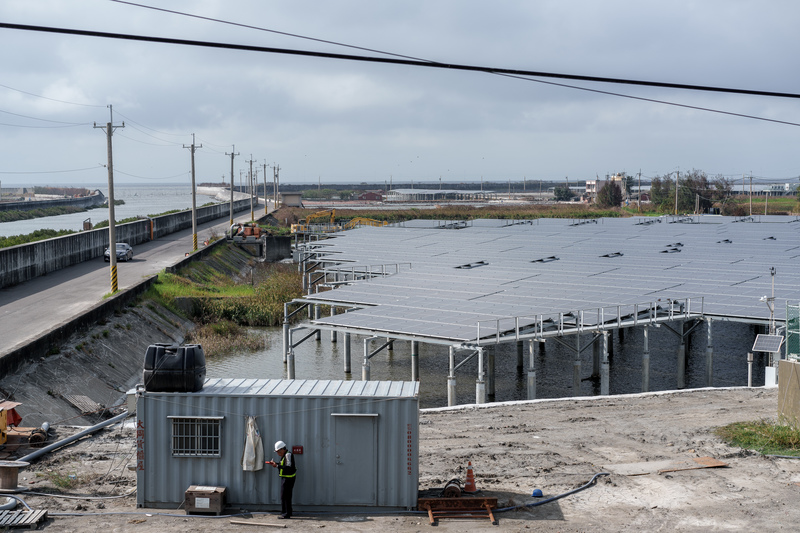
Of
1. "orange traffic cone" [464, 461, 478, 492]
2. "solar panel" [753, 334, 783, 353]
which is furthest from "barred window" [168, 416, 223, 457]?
"solar panel" [753, 334, 783, 353]

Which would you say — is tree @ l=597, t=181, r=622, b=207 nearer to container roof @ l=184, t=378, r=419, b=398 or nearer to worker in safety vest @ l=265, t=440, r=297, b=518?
container roof @ l=184, t=378, r=419, b=398

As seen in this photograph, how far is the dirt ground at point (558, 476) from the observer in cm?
1498

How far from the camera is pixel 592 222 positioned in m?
94.9

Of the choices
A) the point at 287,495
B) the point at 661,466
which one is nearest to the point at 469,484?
the point at 287,495

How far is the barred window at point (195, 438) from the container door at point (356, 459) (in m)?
2.40

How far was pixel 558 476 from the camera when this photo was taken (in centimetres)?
1783

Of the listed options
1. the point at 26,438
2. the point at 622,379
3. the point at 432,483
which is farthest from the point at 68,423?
the point at 622,379

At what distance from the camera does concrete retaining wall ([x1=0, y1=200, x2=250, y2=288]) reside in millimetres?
41469

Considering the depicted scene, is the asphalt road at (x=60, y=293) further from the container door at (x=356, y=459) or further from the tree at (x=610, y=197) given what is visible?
the tree at (x=610, y=197)

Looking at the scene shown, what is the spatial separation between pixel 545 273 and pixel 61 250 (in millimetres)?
30621

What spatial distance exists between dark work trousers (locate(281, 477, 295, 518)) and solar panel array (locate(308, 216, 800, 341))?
13393 millimetres

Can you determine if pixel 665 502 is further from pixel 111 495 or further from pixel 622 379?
pixel 622 379

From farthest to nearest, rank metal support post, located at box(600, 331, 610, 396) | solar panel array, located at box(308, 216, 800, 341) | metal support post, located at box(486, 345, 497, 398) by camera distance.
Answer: solar panel array, located at box(308, 216, 800, 341) < metal support post, located at box(486, 345, 497, 398) < metal support post, located at box(600, 331, 610, 396)

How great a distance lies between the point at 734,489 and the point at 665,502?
185 cm
